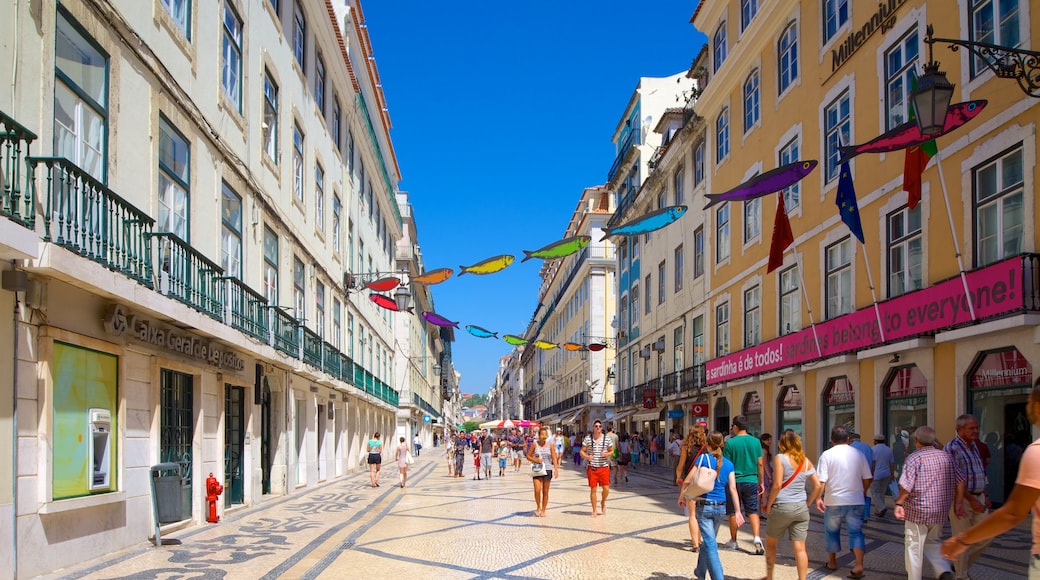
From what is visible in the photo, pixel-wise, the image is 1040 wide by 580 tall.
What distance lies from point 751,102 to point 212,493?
1749 cm

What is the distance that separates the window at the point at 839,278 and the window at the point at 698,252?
10115 mm

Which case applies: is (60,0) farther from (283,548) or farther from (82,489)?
(283,548)

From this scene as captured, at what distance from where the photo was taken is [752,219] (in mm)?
23547

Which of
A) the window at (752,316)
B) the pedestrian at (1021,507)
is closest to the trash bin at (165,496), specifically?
the pedestrian at (1021,507)

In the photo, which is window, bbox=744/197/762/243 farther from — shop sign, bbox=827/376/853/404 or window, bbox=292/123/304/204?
window, bbox=292/123/304/204

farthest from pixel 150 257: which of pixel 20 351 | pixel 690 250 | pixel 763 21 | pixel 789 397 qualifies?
pixel 690 250

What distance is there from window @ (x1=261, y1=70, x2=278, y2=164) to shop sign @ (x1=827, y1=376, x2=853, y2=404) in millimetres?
12792

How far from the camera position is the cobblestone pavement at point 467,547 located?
29.0ft

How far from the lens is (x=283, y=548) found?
1070cm

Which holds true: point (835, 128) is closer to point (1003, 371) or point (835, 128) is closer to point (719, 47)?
point (1003, 371)

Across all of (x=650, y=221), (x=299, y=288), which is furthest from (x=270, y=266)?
(x=650, y=221)

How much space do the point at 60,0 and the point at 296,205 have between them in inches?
492

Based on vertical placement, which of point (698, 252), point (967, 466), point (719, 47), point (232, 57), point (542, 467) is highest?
point (719, 47)

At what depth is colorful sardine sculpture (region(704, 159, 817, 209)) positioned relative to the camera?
13.7 meters
